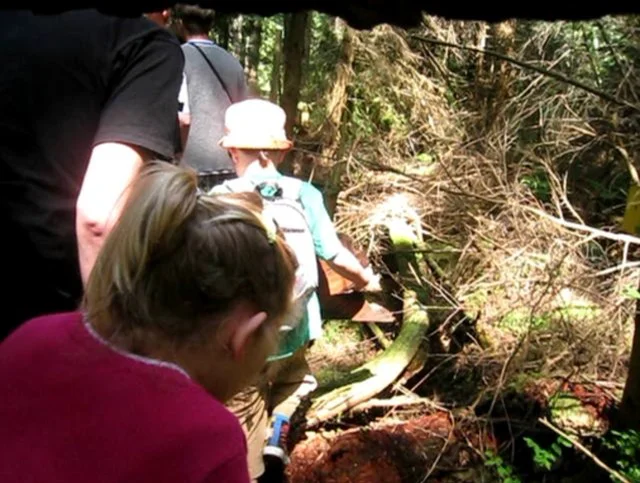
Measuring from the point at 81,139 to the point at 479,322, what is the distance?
4032mm

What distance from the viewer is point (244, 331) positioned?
1.32m

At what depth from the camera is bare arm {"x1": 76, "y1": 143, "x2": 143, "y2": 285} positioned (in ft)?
6.55

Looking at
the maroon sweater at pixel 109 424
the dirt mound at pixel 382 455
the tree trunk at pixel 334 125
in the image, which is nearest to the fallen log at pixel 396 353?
the dirt mound at pixel 382 455

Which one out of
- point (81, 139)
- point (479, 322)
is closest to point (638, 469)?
point (479, 322)

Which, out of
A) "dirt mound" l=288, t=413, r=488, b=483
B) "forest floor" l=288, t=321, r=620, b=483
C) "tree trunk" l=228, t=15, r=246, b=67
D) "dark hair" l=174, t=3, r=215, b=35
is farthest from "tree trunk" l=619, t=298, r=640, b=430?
"tree trunk" l=228, t=15, r=246, b=67

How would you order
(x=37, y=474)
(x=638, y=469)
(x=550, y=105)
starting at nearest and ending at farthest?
(x=37, y=474) → (x=638, y=469) → (x=550, y=105)

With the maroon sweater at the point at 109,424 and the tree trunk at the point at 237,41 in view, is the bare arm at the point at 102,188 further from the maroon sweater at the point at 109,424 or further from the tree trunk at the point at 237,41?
the tree trunk at the point at 237,41

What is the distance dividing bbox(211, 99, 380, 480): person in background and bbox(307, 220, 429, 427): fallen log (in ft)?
3.92

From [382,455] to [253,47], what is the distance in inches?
463

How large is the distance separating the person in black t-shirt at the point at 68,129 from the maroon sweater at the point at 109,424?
2.67ft

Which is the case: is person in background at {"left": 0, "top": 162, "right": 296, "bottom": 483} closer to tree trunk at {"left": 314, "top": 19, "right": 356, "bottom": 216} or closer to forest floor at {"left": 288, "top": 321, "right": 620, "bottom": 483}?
forest floor at {"left": 288, "top": 321, "right": 620, "bottom": 483}

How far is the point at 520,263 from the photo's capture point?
475 centimetres

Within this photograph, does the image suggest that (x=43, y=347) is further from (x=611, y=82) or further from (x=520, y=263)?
(x=611, y=82)

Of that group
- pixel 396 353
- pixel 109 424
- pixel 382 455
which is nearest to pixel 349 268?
pixel 382 455
